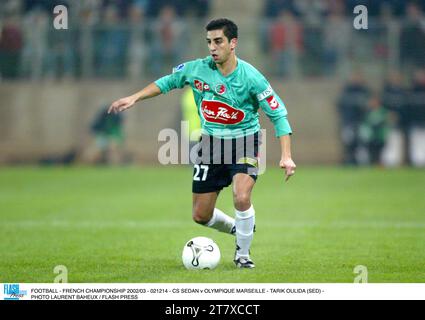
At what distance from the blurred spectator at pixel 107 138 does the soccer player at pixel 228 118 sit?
1425 centimetres

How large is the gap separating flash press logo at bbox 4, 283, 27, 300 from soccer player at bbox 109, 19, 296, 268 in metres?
1.95

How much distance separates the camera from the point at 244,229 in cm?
855

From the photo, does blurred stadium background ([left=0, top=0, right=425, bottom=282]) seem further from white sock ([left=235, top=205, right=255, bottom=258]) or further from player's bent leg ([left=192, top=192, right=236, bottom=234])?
white sock ([left=235, top=205, right=255, bottom=258])

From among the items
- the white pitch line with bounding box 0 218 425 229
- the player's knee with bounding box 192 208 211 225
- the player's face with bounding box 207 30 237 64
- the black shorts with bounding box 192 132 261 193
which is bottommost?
the white pitch line with bounding box 0 218 425 229

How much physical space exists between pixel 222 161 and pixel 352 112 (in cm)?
1440

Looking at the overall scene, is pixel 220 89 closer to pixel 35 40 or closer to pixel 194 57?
pixel 194 57

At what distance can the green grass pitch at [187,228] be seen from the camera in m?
8.42

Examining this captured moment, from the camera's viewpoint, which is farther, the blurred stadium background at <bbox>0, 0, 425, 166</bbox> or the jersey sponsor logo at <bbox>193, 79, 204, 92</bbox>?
the blurred stadium background at <bbox>0, 0, 425, 166</bbox>

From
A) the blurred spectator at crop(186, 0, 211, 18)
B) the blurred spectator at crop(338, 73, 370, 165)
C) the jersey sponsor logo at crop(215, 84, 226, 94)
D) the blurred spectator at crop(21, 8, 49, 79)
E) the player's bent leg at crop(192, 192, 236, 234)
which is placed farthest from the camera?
the blurred spectator at crop(186, 0, 211, 18)

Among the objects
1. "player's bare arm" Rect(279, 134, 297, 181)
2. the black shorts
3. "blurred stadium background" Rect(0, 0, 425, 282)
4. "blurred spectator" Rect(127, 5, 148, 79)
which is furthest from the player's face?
"blurred spectator" Rect(127, 5, 148, 79)

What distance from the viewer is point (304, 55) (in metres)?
23.0

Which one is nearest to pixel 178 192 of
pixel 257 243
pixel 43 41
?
pixel 257 243

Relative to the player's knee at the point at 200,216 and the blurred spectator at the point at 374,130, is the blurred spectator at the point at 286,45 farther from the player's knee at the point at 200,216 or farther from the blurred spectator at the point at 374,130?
the player's knee at the point at 200,216

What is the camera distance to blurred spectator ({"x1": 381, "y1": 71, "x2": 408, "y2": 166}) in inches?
874
